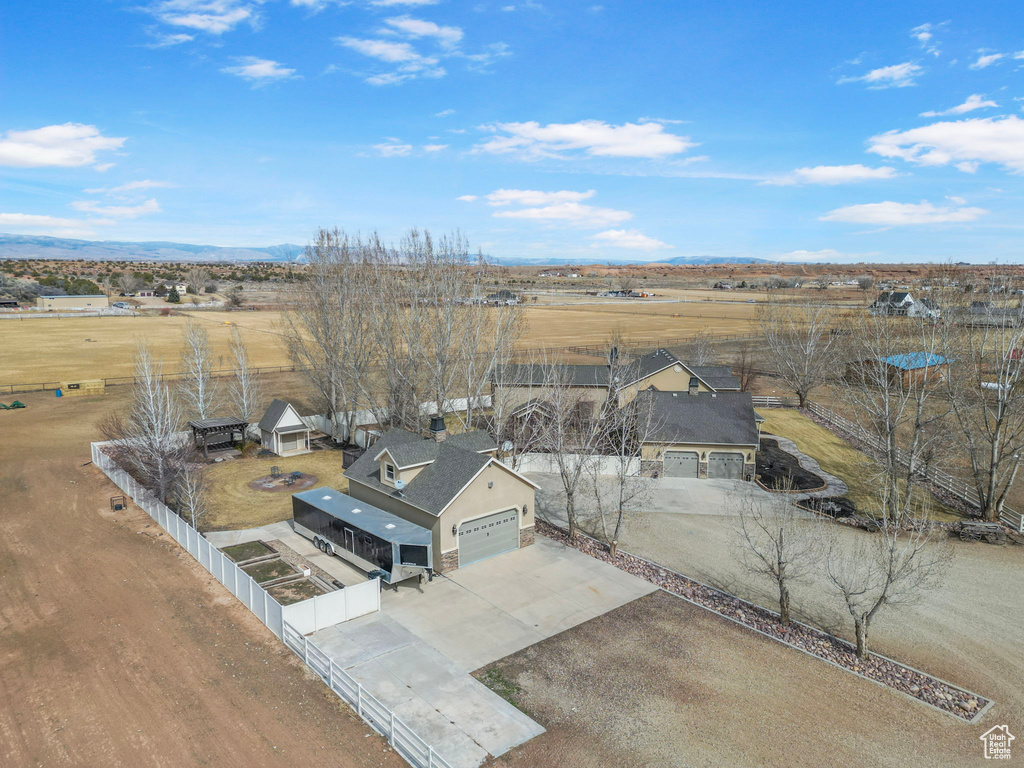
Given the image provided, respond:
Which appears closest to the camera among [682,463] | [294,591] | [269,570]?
[294,591]

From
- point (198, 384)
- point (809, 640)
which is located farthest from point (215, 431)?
point (809, 640)

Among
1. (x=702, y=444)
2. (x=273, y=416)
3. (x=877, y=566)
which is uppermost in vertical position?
(x=273, y=416)

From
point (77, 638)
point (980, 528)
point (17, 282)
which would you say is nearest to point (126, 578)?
point (77, 638)

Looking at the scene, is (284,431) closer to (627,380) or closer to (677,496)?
(627,380)

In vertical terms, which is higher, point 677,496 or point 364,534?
point 364,534

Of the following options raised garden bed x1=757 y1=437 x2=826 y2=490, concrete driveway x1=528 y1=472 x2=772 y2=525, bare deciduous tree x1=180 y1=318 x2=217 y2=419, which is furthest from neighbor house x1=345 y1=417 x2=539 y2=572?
bare deciduous tree x1=180 y1=318 x2=217 y2=419

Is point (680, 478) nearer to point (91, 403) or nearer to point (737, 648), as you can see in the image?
point (737, 648)

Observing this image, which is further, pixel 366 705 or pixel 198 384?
pixel 198 384
